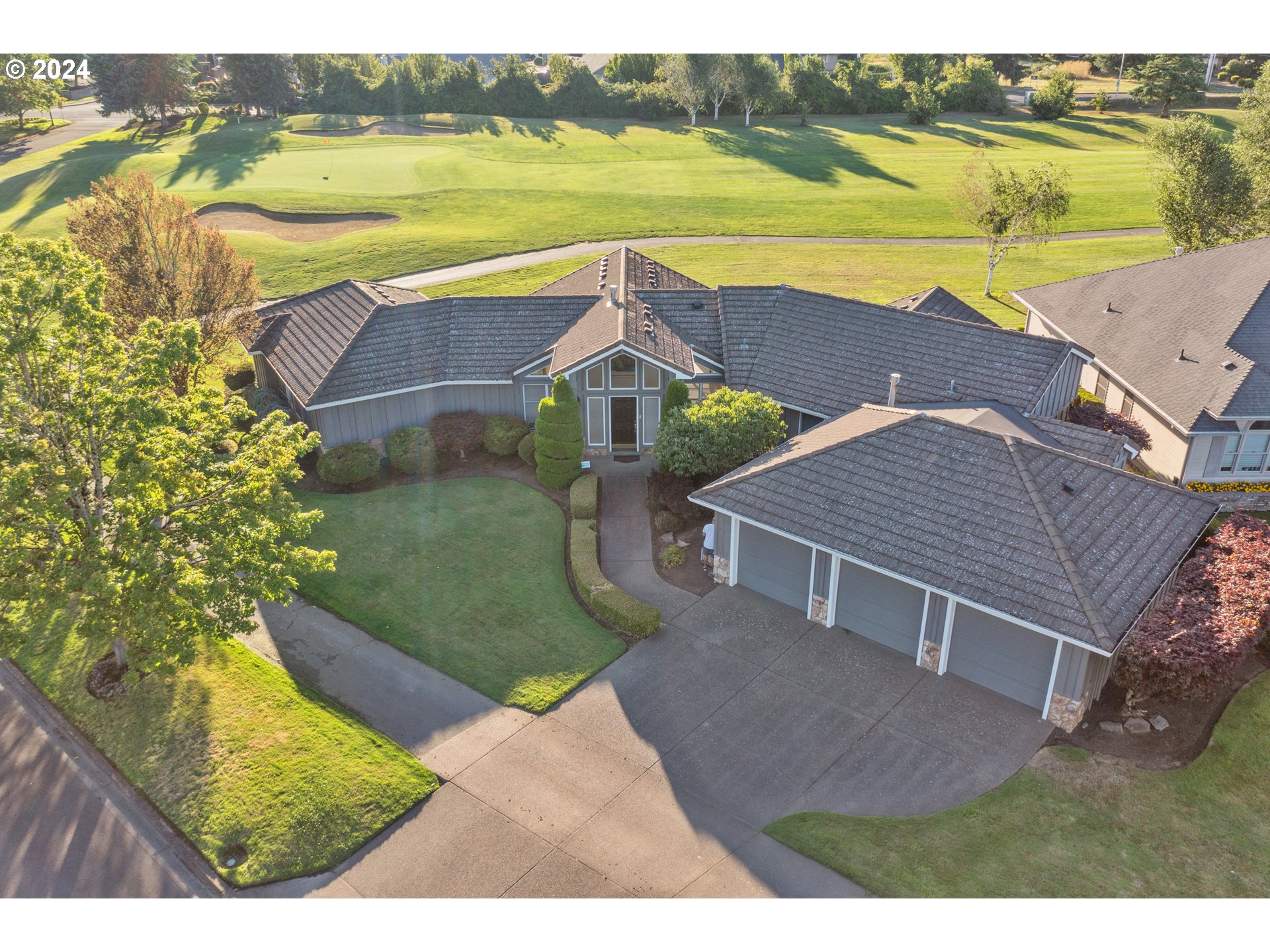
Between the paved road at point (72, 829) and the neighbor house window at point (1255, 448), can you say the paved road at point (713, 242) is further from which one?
the paved road at point (72, 829)

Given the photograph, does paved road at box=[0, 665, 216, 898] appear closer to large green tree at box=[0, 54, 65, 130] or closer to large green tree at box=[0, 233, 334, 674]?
large green tree at box=[0, 233, 334, 674]

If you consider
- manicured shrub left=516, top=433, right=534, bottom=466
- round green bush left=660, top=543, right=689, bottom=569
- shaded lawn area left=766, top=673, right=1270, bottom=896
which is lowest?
shaded lawn area left=766, top=673, right=1270, bottom=896

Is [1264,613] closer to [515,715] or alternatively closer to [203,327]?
[515,715]

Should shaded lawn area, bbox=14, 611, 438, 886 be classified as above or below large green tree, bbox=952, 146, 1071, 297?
below

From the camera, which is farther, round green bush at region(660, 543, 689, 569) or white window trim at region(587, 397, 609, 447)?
white window trim at region(587, 397, 609, 447)

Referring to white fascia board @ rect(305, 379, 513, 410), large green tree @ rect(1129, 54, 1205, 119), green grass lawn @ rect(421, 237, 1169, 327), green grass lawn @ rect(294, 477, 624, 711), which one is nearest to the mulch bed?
green grass lawn @ rect(294, 477, 624, 711)

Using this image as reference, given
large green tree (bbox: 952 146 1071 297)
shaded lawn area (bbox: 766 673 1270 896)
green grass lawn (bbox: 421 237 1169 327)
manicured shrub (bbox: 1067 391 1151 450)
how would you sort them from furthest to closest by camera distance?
green grass lawn (bbox: 421 237 1169 327) < large green tree (bbox: 952 146 1071 297) < manicured shrub (bbox: 1067 391 1151 450) < shaded lawn area (bbox: 766 673 1270 896)

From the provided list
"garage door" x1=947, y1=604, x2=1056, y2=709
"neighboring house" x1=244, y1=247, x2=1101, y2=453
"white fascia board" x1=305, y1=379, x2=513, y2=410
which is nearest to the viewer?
"garage door" x1=947, y1=604, x2=1056, y2=709

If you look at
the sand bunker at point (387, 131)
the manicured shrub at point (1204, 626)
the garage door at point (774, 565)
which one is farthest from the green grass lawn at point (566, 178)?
the manicured shrub at point (1204, 626)
